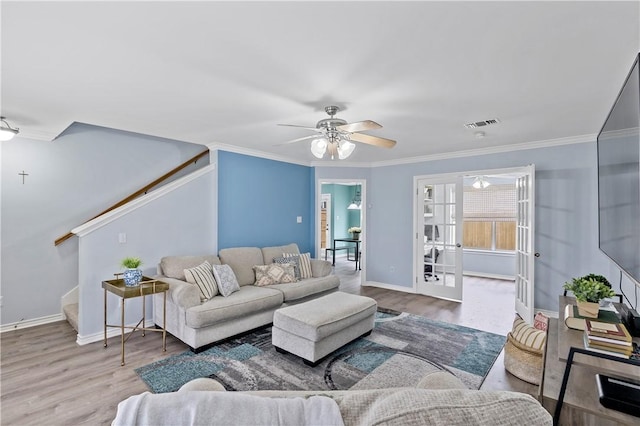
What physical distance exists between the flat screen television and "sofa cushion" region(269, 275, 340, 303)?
9.68 feet

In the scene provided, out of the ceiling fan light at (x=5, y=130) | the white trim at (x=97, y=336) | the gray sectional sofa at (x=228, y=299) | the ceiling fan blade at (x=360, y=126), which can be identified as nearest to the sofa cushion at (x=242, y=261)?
the gray sectional sofa at (x=228, y=299)

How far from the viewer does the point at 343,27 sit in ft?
5.52

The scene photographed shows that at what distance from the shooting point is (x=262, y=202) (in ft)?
16.7

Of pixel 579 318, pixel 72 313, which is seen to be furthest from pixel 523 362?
pixel 72 313

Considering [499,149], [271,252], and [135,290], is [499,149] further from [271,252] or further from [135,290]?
[135,290]

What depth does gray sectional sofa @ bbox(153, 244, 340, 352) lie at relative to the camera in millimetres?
3053

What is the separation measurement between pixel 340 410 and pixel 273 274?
3.52 metres

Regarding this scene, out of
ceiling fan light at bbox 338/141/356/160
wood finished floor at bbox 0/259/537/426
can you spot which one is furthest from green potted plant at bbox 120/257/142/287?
ceiling fan light at bbox 338/141/356/160

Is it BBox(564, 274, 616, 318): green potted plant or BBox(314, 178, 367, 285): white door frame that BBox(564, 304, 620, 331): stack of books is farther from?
BBox(314, 178, 367, 285): white door frame

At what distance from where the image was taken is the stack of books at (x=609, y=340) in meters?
1.52

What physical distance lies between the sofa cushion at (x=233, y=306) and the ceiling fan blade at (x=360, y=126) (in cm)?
204

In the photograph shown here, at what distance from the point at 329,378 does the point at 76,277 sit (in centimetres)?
365

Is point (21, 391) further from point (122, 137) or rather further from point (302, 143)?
point (302, 143)

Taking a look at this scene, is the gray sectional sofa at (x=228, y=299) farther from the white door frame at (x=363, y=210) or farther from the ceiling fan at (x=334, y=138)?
the ceiling fan at (x=334, y=138)
